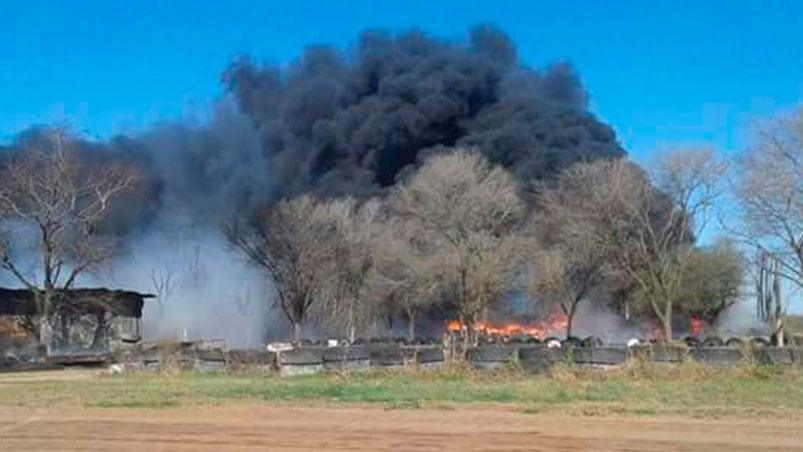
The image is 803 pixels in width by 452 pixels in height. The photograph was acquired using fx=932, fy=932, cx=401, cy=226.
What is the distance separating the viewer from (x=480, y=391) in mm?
20109

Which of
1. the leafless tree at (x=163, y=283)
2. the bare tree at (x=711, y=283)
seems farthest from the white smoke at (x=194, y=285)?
the bare tree at (x=711, y=283)

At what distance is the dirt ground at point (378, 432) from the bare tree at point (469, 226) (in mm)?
36614

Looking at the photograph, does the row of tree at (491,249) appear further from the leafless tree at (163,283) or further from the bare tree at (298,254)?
the leafless tree at (163,283)

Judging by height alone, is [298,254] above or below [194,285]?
above

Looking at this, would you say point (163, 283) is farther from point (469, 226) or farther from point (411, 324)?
point (469, 226)

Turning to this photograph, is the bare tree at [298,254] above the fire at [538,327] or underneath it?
above

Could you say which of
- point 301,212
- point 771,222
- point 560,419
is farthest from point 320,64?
point 560,419

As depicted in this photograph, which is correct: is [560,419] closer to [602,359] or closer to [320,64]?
[602,359]

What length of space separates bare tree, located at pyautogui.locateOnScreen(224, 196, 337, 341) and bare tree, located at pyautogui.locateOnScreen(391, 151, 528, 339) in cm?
562

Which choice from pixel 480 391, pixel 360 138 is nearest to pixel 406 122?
pixel 360 138

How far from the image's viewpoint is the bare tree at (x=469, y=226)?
54281mm

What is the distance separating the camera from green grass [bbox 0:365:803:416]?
17.2 metres

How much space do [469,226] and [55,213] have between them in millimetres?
22952

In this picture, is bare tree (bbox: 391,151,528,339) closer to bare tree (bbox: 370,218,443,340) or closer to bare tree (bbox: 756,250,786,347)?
bare tree (bbox: 370,218,443,340)
